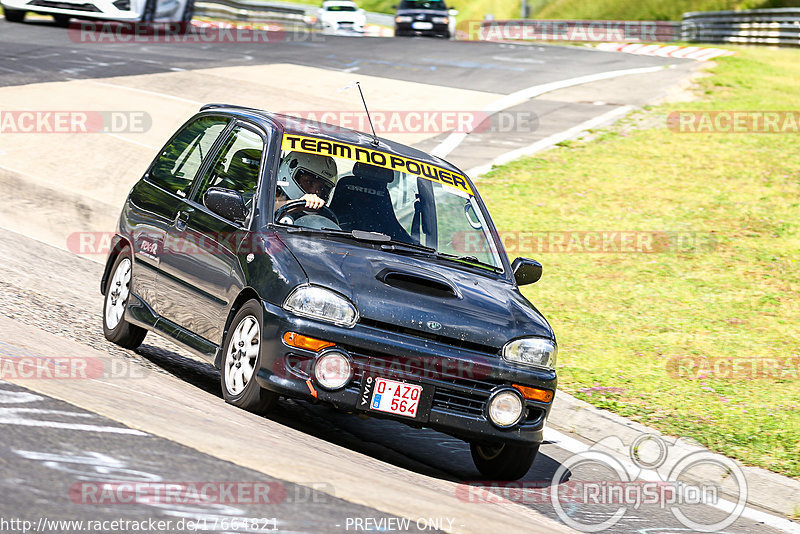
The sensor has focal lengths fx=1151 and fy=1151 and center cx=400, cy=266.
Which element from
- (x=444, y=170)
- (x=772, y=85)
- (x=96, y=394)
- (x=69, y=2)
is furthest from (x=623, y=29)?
(x=96, y=394)

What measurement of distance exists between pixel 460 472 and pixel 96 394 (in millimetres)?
2195

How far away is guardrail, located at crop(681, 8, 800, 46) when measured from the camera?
37906mm

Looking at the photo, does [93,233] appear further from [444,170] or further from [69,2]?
[69,2]

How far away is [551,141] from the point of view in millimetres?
19562

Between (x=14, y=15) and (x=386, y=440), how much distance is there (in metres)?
27.8

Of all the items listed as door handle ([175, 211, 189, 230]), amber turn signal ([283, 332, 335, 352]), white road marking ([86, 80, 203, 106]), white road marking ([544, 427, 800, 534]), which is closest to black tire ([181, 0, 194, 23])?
white road marking ([86, 80, 203, 106])

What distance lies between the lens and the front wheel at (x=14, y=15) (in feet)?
103

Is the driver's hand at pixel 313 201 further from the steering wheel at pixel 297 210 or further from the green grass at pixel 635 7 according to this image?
the green grass at pixel 635 7

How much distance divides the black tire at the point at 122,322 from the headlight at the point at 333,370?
8.09 ft

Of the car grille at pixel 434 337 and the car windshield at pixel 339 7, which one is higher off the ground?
the car windshield at pixel 339 7

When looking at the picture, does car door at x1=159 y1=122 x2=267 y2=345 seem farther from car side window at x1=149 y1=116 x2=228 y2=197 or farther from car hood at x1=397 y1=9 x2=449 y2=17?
car hood at x1=397 y1=9 x2=449 y2=17

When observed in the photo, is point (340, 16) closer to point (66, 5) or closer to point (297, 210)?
point (66, 5)

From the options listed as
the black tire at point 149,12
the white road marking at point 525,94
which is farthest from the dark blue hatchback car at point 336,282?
the black tire at point 149,12
